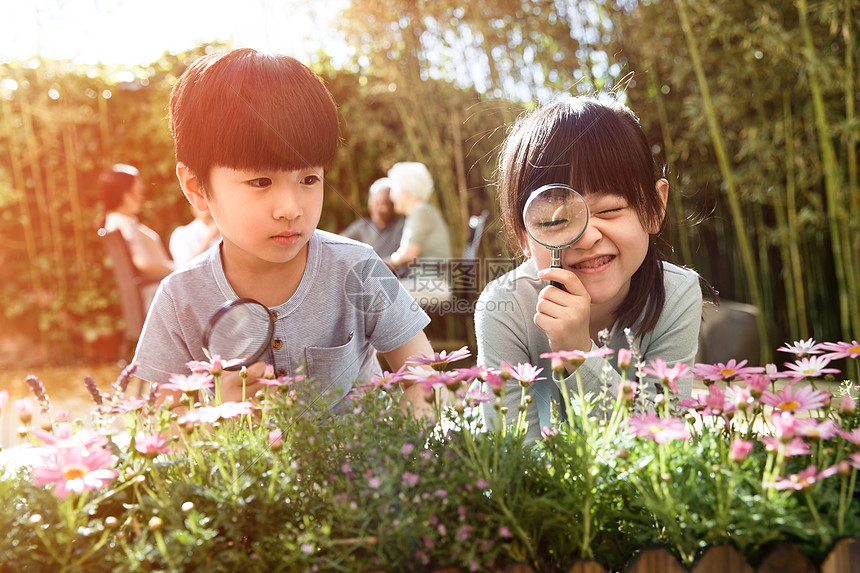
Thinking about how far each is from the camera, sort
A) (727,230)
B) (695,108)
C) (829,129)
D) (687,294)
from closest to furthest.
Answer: (687,294), (829,129), (695,108), (727,230)

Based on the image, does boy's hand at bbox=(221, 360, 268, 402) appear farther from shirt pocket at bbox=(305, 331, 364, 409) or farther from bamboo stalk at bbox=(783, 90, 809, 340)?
bamboo stalk at bbox=(783, 90, 809, 340)

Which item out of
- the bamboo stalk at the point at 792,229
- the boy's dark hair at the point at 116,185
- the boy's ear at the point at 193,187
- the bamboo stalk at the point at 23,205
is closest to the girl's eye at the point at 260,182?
A: the boy's ear at the point at 193,187

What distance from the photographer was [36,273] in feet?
21.8

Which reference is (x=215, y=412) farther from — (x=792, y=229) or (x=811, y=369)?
(x=792, y=229)

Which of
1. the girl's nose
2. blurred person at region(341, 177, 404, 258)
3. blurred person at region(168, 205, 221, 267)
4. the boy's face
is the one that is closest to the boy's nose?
the boy's face

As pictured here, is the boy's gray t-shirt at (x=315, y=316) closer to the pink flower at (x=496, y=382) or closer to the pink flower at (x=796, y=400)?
the pink flower at (x=496, y=382)

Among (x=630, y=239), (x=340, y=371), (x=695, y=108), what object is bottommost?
(x=340, y=371)

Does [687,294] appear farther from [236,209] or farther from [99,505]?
[99,505]

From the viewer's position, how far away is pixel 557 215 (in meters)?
1.19

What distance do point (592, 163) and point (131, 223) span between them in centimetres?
408

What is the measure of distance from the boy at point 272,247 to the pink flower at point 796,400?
602mm

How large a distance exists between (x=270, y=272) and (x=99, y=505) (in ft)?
2.50

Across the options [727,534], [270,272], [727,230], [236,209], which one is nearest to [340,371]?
[270,272]

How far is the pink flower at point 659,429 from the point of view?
0.77m
